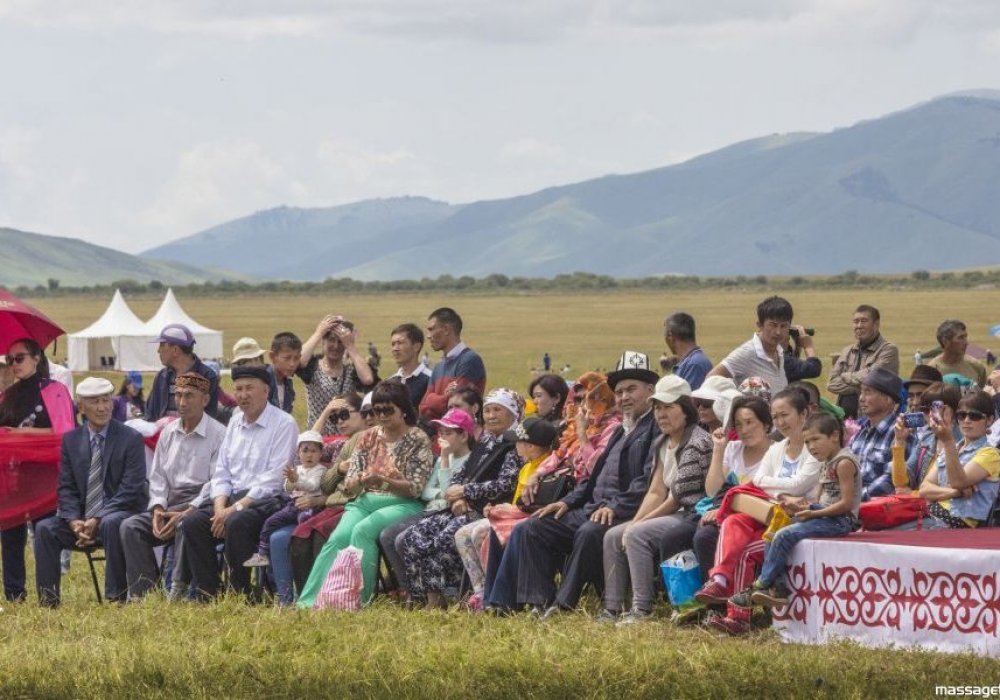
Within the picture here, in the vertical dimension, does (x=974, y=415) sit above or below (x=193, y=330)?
above

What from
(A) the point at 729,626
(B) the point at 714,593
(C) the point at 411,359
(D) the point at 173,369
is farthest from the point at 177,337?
(A) the point at 729,626

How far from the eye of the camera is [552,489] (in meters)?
10.6

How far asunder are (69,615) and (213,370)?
2.68m

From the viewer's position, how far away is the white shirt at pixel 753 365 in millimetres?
11781

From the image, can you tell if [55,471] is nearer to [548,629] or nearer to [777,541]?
[548,629]

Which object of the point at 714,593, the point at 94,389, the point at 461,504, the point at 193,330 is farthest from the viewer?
the point at 193,330

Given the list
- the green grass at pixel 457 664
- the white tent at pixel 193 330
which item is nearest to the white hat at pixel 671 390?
the green grass at pixel 457 664

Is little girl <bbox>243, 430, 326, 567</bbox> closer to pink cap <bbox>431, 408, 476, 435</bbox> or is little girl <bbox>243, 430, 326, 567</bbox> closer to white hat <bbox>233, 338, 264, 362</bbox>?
pink cap <bbox>431, 408, 476, 435</bbox>

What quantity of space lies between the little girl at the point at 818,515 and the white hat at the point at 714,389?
45.8 inches

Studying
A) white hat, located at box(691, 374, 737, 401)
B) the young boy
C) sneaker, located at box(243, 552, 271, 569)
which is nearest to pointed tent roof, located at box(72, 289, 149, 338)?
the young boy

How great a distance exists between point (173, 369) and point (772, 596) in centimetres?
555

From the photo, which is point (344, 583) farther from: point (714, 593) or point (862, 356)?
point (862, 356)

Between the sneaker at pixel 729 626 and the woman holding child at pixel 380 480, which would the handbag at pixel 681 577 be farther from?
the woman holding child at pixel 380 480

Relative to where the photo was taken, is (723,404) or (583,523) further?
(583,523)
